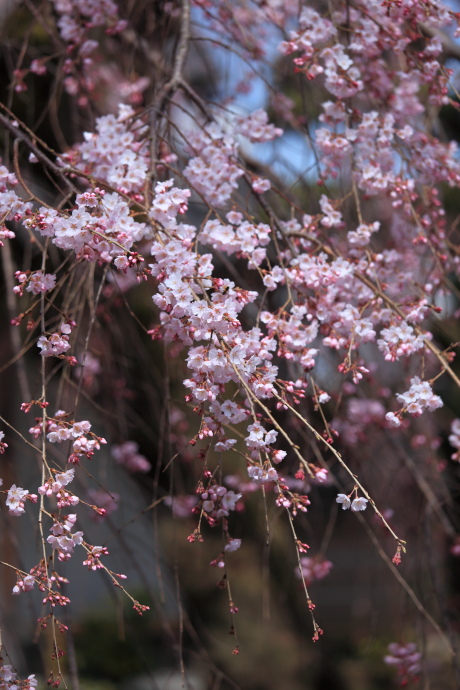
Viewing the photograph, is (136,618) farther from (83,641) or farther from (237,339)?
(237,339)

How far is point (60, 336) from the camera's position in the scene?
1243 millimetres

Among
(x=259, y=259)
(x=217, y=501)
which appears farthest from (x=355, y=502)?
(x=259, y=259)

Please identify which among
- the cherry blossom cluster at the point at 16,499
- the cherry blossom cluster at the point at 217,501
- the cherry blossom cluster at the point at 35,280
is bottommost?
the cherry blossom cluster at the point at 217,501

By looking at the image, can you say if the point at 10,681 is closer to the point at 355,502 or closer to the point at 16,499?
the point at 16,499

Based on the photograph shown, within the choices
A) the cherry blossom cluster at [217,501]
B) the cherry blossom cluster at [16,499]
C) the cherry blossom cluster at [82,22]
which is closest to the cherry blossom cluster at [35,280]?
the cherry blossom cluster at [16,499]

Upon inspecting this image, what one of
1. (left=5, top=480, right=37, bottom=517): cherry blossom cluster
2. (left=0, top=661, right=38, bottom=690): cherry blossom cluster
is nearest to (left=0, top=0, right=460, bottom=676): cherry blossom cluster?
(left=5, top=480, right=37, bottom=517): cherry blossom cluster

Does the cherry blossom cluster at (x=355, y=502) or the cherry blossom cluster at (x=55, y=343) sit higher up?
the cherry blossom cluster at (x=55, y=343)

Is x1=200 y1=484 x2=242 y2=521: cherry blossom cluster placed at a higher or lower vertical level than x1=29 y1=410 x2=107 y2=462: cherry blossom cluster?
lower

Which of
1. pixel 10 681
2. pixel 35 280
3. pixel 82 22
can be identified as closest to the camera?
pixel 10 681

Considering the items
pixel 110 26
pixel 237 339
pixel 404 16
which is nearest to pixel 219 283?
pixel 237 339

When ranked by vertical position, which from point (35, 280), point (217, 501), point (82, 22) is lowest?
point (217, 501)

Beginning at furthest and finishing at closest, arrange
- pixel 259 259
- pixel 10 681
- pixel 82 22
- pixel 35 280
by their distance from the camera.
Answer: pixel 82 22 < pixel 259 259 < pixel 35 280 < pixel 10 681

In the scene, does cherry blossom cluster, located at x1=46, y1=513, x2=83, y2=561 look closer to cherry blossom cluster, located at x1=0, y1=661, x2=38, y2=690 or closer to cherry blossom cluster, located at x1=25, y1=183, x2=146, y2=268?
cherry blossom cluster, located at x1=0, y1=661, x2=38, y2=690

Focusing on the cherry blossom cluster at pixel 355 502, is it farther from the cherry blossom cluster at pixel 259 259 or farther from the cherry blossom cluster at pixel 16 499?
the cherry blossom cluster at pixel 16 499
